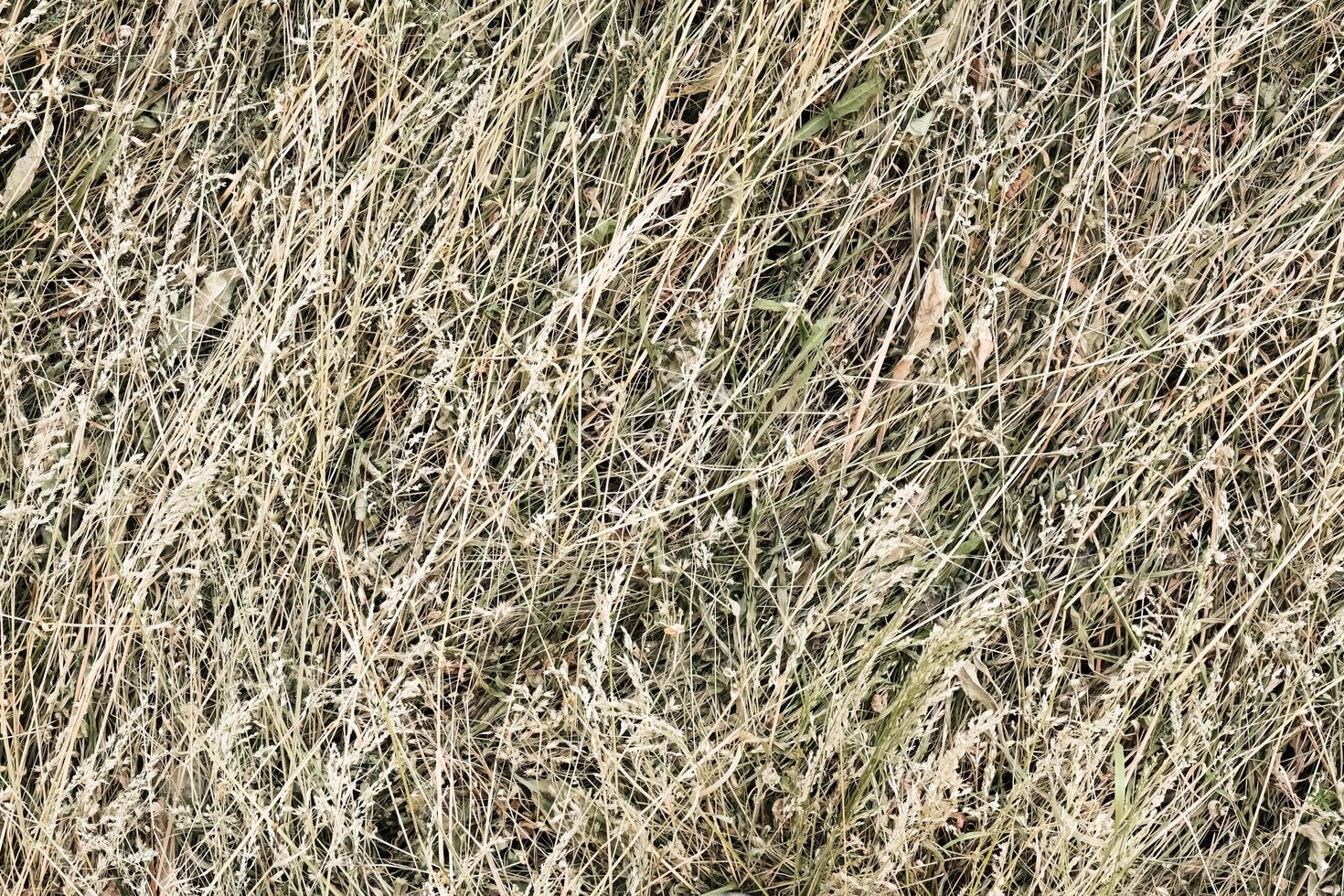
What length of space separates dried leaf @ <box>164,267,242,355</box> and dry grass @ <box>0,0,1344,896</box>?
0.4 inches

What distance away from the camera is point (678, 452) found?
2.03 meters

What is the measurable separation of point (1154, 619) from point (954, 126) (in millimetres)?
979

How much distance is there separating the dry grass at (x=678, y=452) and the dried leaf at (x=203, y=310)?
1cm

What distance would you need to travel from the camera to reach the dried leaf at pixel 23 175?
7.00ft

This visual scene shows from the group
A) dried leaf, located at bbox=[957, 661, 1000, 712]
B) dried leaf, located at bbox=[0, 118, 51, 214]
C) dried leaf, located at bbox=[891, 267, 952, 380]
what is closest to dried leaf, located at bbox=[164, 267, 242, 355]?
dried leaf, located at bbox=[0, 118, 51, 214]

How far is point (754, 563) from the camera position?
2059 mm

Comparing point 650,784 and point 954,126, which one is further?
point 954,126

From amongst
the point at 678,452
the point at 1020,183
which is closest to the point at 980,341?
the point at 1020,183

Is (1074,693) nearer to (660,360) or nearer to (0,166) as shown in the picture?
(660,360)

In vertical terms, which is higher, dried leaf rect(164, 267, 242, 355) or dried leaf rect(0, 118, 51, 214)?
dried leaf rect(0, 118, 51, 214)

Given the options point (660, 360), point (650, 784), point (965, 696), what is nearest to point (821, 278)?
point (660, 360)

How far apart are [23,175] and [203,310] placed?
16.9 inches

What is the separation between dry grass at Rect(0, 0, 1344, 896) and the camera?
2008 mm

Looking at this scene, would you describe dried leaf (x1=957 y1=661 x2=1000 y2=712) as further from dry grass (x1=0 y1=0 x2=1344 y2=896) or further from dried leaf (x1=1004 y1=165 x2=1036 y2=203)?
dried leaf (x1=1004 y1=165 x2=1036 y2=203)
